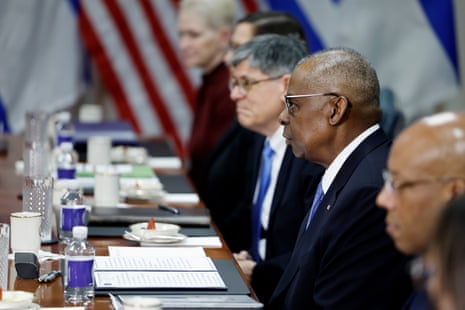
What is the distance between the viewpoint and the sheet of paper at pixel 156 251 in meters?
3.24

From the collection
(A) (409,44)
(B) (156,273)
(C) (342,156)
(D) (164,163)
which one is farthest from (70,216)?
(A) (409,44)

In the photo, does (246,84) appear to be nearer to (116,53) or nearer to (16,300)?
(16,300)

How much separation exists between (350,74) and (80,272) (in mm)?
984

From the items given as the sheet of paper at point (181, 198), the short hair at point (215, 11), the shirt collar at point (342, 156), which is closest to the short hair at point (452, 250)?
the shirt collar at point (342, 156)

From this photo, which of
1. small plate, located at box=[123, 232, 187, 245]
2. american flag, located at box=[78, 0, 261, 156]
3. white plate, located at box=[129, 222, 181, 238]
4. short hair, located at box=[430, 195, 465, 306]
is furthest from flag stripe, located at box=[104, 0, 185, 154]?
short hair, located at box=[430, 195, 465, 306]

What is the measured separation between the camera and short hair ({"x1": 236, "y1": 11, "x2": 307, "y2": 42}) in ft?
16.5

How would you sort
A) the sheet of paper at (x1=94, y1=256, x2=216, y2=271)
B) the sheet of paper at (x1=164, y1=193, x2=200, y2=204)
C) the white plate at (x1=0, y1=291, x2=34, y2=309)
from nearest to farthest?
the white plate at (x1=0, y1=291, x2=34, y2=309) → the sheet of paper at (x1=94, y1=256, x2=216, y2=271) → the sheet of paper at (x1=164, y1=193, x2=200, y2=204)

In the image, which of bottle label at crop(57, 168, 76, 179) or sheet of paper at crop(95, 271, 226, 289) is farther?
bottle label at crop(57, 168, 76, 179)

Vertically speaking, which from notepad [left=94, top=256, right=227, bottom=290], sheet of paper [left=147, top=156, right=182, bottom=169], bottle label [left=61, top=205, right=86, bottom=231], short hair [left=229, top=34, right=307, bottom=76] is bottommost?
sheet of paper [left=147, top=156, right=182, bottom=169]

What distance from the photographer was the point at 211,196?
516cm

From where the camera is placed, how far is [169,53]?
770cm

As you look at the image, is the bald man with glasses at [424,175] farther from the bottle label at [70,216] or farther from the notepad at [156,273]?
the bottle label at [70,216]

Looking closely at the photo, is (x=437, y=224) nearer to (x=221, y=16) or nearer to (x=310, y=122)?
(x=310, y=122)

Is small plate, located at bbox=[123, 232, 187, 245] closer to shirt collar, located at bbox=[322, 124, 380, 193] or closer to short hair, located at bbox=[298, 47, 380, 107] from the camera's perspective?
shirt collar, located at bbox=[322, 124, 380, 193]
